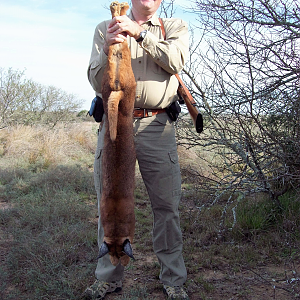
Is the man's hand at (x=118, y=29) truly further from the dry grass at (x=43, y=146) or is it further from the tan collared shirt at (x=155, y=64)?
the dry grass at (x=43, y=146)

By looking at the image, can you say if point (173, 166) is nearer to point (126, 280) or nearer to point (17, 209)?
point (126, 280)

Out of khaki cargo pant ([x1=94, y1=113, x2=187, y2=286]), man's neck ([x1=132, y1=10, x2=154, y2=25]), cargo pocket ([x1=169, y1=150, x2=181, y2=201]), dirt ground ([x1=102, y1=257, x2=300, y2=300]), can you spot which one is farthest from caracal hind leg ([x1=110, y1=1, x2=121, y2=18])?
dirt ground ([x1=102, y1=257, x2=300, y2=300])

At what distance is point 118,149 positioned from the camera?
2.51 m

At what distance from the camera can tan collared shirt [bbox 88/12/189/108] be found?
2.81m

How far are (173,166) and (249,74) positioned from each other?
2368 mm

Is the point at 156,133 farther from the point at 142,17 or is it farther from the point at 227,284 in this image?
the point at 227,284

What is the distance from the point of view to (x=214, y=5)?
502cm

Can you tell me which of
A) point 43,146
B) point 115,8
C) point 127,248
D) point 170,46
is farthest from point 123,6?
point 43,146

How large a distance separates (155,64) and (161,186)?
1.22m

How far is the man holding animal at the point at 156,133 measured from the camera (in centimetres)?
299

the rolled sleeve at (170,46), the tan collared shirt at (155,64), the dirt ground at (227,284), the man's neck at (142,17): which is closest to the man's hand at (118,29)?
the rolled sleeve at (170,46)

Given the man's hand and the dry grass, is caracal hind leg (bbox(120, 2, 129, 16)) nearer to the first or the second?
the man's hand

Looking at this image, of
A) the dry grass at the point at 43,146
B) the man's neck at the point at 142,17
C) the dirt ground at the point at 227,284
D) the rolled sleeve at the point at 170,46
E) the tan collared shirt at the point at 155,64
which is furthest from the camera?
the dry grass at the point at 43,146

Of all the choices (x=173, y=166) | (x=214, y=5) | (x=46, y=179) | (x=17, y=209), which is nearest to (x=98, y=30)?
(x=173, y=166)
